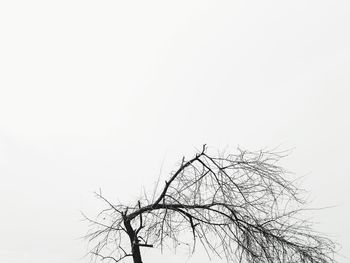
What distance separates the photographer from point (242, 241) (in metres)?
6.64

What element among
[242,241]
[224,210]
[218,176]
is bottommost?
[242,241]

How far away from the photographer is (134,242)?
23.3 ft

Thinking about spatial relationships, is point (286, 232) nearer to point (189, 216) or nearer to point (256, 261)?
point (256, 261)

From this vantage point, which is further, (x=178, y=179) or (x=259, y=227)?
(x=178, y=179)

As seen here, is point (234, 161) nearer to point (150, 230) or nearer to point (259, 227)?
point (259, 227)

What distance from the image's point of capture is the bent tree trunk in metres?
7.14

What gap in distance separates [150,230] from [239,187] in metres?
1.57

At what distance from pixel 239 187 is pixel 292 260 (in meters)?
1.29

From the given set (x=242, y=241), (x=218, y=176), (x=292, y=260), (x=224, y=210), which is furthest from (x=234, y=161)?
(x=292, y=260)

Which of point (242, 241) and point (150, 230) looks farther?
point (150, 230)

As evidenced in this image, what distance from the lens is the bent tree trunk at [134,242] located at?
281 inches

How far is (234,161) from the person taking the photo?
686cm

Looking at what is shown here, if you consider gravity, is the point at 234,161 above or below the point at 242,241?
above

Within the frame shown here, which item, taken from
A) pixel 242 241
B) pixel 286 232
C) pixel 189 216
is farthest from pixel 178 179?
pixel 286 232
